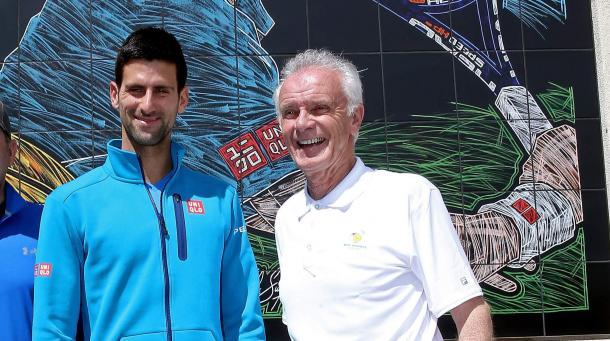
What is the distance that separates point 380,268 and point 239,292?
0.60 m

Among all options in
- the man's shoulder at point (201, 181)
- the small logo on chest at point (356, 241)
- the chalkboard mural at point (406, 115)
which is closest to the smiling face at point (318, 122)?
the small logo on chest at point (356, 241)

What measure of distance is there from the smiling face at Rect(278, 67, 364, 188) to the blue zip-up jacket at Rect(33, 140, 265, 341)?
42 centimetres

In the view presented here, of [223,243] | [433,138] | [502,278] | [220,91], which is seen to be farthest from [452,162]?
[223,243]

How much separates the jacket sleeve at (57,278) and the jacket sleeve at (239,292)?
49 cm

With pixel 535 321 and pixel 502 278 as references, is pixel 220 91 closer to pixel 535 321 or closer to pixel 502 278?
pixel 502 278

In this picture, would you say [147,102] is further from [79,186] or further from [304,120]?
[304,120]

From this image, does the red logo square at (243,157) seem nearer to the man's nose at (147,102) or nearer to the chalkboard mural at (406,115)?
the chalkboard mural at (406,115)

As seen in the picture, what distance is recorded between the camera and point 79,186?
2.47m

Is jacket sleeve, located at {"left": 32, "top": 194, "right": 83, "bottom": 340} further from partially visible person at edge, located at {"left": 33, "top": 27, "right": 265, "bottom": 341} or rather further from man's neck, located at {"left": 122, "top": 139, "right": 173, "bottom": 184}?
man's neck, located at {"left": 122, "top": 139, "right": 173, "bottom": 184}

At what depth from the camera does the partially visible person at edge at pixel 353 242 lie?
2.12 metres

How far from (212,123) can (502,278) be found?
379cm

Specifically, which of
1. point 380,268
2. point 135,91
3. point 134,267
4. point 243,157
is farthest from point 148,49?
point 243,157

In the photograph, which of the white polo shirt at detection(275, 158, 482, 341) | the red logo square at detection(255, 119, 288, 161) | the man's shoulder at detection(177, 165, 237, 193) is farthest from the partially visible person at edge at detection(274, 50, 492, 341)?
the red logo square at detection(255, 119, 288, 161)

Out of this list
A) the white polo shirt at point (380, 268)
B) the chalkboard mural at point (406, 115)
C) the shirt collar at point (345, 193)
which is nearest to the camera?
the white polo shirt at point (380, 268)
